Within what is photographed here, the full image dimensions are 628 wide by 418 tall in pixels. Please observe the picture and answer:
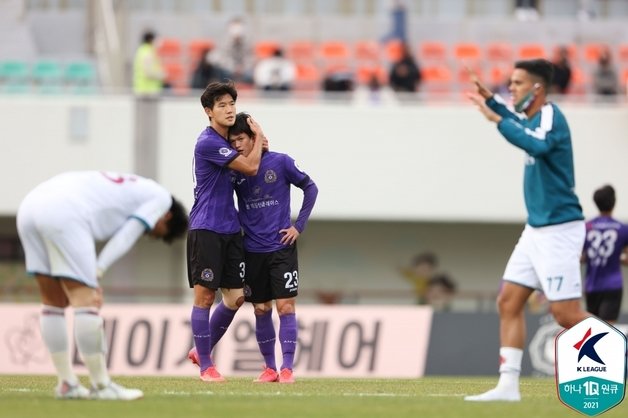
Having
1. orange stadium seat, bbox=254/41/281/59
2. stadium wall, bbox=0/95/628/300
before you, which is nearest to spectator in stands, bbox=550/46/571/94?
stadium wall, bbox=0/95/628/300

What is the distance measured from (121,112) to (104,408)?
1678cm

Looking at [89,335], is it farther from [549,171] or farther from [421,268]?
[421,268]

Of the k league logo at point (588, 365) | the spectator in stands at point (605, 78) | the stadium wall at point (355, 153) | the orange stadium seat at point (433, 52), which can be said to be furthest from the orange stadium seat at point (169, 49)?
the k league logo at point (588, 365)

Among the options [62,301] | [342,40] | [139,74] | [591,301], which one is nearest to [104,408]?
[62,301]

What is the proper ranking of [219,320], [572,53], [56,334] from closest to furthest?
[56,334] < [219,320] < [572,53]

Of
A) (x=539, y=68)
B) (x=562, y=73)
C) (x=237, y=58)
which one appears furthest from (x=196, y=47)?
(x=539, y=68)

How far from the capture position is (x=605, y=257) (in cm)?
1702

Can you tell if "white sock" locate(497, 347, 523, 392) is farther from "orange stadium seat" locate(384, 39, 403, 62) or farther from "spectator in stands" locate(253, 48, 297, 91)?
"orange stadium seat" locate(384, 39, 403, 62)

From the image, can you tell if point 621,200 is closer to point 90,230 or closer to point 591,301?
point 591,301

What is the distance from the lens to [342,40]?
102 feet

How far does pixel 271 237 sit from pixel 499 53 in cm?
1688

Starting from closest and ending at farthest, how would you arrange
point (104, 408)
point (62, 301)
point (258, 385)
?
point (104, 408) → point (62, 301) → point (258, 385)

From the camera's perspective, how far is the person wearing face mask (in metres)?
11.0

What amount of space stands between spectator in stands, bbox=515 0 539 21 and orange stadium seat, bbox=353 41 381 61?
367 centimetres
